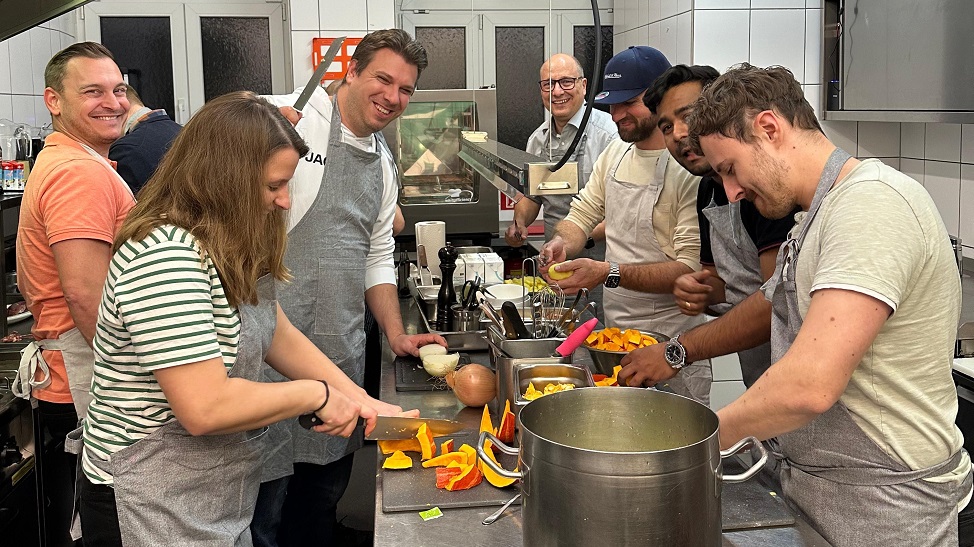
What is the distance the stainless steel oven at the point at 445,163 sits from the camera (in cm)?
494

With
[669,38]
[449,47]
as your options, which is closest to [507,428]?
[669,38]

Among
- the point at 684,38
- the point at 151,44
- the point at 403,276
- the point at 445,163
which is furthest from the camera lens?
the point at 151,44

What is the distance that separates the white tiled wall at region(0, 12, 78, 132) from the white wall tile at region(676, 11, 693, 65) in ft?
10.5

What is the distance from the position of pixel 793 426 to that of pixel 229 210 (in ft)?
3.45

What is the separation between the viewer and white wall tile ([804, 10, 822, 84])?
4.12 m

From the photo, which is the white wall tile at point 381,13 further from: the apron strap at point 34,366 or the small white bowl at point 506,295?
the apron strap at point 34,366

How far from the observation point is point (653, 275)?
282 cm

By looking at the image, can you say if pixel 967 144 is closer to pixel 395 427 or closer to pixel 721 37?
pixel 721 37

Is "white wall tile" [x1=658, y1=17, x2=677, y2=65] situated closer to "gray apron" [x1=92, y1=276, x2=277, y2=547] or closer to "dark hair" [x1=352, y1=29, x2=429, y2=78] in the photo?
"dark hair" [x1=352, y1=29, x2=429, y2=78]

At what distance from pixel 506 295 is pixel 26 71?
307cm

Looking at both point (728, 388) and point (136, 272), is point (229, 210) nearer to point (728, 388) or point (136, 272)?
point (136, 272)

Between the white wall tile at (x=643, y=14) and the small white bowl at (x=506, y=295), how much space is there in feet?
6.75

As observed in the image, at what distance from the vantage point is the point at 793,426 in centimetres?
146

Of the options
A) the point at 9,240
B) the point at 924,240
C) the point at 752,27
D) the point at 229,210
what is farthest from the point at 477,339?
the point at 752,27
